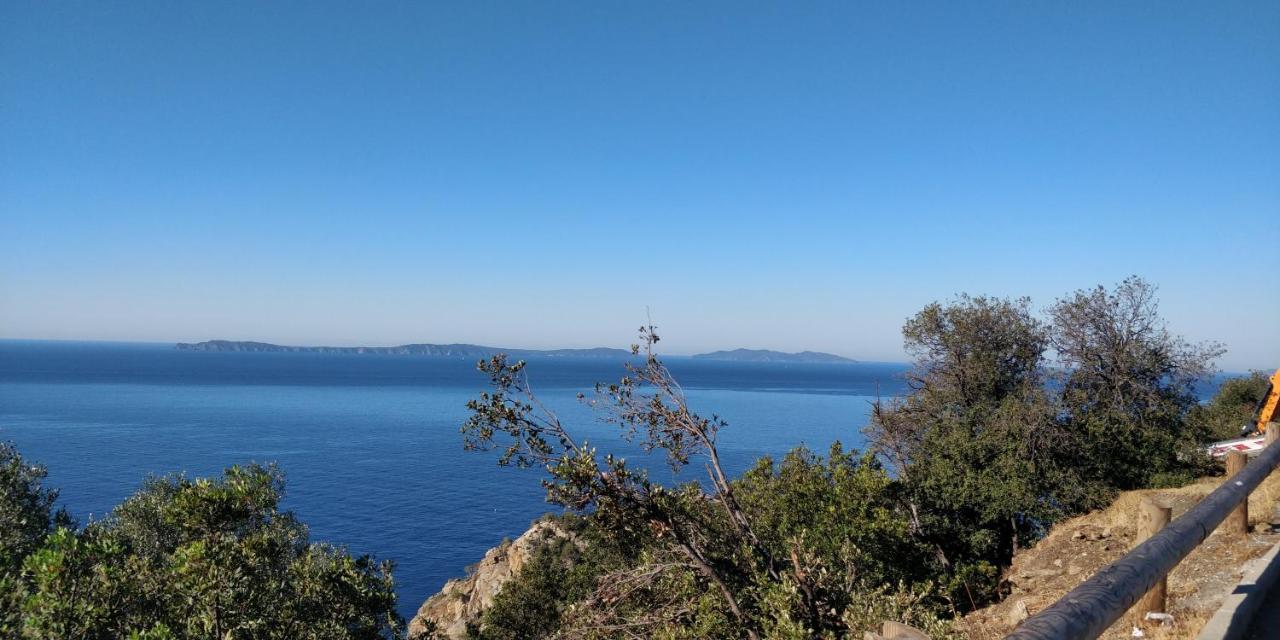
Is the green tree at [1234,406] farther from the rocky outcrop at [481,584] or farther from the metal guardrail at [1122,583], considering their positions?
the rocky outcrop at [481,584]

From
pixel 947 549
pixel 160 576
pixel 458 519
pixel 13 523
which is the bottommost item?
pixel 458 519

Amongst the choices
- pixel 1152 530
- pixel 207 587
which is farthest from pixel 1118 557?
pixel 207 587

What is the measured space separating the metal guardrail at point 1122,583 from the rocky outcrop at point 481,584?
37.5 m

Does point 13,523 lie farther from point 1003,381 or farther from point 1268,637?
point 1003,381

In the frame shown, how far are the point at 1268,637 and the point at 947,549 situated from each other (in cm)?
1977

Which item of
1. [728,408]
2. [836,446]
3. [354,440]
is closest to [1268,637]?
[836,446]

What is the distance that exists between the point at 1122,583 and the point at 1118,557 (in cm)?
1185

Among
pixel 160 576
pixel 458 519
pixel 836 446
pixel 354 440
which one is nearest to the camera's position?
pixel 160 576

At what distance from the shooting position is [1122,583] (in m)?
3.56

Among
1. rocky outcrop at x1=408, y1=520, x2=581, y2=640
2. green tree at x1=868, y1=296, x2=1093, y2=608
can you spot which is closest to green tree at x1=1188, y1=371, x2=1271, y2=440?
green tree at x1=868, y1=296, x2=1093, y2=608

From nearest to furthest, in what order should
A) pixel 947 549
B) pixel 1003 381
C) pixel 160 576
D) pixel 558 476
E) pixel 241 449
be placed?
1. pixel 160 576
2. pixel 558 476
3. pixel 947 549
4. pixel 1003 381
5. pixel 241 449

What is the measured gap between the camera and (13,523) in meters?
17.5

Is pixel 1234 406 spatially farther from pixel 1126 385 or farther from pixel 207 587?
pixel 207 587

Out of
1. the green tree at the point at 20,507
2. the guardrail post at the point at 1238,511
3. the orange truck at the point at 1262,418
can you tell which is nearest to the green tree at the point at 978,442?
the orange truck at the point at 1262,418
